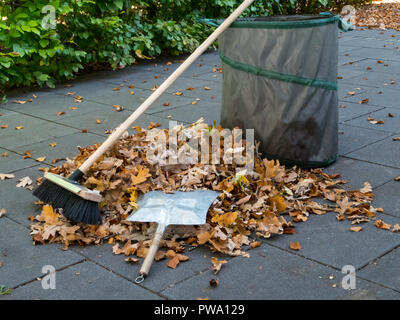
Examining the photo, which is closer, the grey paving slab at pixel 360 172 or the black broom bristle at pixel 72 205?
the black broom bristle at pixel 72 205

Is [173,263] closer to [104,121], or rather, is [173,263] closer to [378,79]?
[104,121]

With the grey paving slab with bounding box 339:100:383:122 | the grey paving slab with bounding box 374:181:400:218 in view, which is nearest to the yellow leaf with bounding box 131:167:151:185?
the grey paving slab with bounding box 374:181:400:218

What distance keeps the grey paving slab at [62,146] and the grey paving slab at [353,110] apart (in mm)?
2574

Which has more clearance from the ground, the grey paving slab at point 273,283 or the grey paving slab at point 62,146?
the grey paving slab at point 273,283

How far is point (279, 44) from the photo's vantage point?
A: 14.4ft

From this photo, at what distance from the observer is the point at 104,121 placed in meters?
6.22

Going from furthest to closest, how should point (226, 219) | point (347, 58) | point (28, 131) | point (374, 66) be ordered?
point (347, 58)
point (374, 66)
point (28, 131)
point (226, 219)

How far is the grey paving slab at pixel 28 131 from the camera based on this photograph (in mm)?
5641

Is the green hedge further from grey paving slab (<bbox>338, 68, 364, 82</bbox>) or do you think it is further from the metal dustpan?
the metal dustpan

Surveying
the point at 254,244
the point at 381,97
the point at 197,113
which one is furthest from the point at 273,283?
the point at 381,97

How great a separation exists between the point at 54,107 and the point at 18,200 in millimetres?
2774

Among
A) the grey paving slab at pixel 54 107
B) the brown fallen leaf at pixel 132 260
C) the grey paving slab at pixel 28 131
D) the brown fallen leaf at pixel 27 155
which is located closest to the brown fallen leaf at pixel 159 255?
the brown fallen leaf at pixel 132 260

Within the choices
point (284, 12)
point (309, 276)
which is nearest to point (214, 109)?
point (309, 276)
